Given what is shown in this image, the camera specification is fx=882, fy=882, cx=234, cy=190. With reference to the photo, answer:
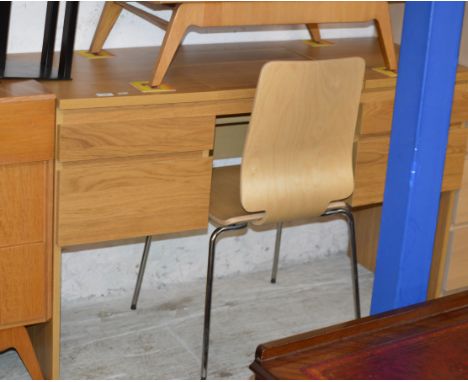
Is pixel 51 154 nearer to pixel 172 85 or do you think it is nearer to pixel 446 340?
pixel 172 85

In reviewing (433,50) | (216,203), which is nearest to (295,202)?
(216,203)

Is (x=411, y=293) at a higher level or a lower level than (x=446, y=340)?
lower

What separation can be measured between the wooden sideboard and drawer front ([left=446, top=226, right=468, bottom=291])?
1313 mm

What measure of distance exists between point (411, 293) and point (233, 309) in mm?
1098

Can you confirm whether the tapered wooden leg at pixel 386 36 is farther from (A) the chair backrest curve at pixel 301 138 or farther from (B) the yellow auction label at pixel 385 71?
(A) the chair backrest curve at pixel 301 138

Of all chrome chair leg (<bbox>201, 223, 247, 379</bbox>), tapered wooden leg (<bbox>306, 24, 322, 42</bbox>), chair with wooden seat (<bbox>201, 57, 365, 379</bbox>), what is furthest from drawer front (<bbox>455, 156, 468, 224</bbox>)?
chrome chair leg (<bbox>201, 223, 247, 379</bbox>)

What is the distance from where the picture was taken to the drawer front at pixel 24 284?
2.19m

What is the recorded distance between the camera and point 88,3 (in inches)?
102

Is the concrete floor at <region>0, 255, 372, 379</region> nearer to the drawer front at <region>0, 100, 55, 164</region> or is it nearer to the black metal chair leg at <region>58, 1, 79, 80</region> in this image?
the drawer front at <region>0, 100, 55, 164</region>

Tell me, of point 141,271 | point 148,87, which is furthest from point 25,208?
point 141,271

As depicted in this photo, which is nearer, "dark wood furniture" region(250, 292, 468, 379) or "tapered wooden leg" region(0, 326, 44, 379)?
"dark wood furniture" region(250, 292, 468, 379)

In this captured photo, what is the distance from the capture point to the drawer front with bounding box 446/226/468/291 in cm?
283

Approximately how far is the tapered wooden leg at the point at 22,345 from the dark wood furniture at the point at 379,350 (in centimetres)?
123

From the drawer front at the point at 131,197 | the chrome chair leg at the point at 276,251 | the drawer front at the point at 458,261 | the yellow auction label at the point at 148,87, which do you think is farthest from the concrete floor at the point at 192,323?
the yellow auction label at the point at 148,87
